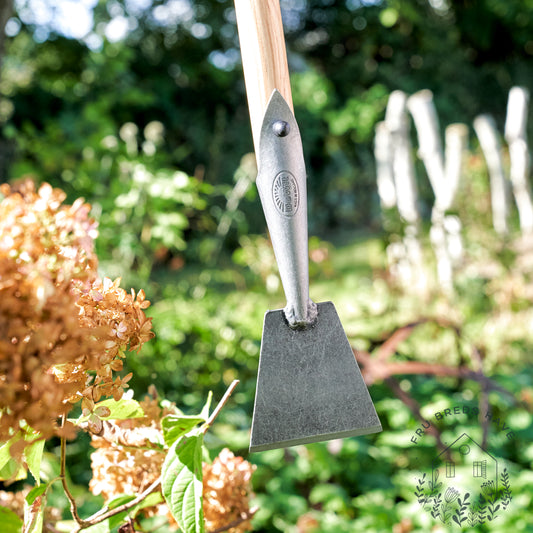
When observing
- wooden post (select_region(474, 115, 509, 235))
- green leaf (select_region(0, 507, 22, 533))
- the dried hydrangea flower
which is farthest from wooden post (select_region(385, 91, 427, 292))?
green leaf (select_region(0, 507, 22, 533))

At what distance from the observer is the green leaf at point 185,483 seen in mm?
436

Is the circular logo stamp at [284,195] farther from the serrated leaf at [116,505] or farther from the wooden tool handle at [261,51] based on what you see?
the serrated leaf at [116,505]

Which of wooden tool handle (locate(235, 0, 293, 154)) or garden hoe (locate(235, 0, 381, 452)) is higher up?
wooden tool handle (locate(235, 0, 293, 154))

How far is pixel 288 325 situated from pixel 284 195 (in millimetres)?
118

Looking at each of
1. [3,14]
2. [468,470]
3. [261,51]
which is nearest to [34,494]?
[261,51]

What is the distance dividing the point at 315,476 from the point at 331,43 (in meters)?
7.55

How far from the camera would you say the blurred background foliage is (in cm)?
154

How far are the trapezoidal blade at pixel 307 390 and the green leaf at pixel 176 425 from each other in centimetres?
7

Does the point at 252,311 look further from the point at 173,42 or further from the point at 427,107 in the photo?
the point at 173,42

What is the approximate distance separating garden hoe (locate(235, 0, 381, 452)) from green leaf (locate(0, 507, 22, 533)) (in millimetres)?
222

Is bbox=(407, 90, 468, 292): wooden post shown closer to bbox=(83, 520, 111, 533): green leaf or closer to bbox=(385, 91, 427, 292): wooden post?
bbox=(385, 91, 427, 292): wooden post

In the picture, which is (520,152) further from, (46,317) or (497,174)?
(46,317)

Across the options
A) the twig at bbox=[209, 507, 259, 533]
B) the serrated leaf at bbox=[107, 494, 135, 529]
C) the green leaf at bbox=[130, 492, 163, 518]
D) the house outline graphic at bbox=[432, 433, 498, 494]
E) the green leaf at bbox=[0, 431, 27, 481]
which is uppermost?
the green leaf at bbox=[0, 431, 27, 481]

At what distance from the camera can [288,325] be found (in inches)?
19.0
